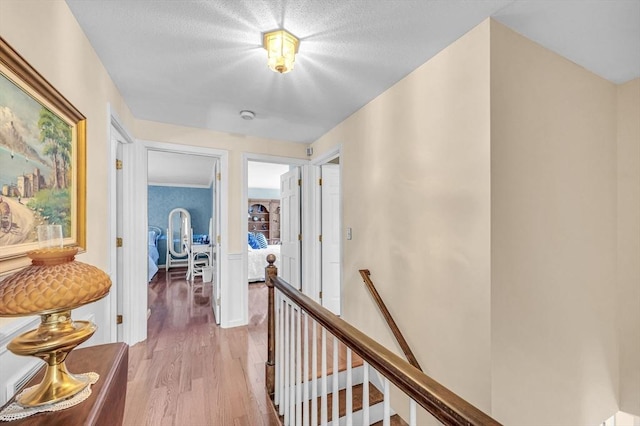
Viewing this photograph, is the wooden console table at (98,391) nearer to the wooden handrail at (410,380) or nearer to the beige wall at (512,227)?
the wooden handrail at (410,380)

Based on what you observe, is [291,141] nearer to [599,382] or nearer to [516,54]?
[516,54]

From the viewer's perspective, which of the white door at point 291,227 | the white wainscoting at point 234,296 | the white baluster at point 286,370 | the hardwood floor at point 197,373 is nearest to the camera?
the white baluster at point 286,370

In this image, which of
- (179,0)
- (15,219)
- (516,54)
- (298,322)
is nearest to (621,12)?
(516,54)

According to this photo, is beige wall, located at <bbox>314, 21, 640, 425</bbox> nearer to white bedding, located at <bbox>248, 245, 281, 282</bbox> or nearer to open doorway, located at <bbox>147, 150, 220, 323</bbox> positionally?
white bedding, located at <bbox>248, 245, 281, 282</bbox>

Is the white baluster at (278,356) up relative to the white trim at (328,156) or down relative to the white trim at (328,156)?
down

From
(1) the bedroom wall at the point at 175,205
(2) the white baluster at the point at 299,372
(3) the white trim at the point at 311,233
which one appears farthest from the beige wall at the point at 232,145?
(1) the bedroom wall at the point at 175,205

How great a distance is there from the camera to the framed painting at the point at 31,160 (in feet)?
2.95

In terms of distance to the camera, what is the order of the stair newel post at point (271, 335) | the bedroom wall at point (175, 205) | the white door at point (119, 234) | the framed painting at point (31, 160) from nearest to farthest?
1. the framed painting at point (31, 160)
2. the stair newel post at point (271, 335)
3. the white door at point (119, 234)
4. the bedroom wall at point (175, 205)

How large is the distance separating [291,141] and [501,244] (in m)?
2.83

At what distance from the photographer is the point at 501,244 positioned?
147cm

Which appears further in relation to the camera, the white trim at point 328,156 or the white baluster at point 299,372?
the white trim at point 328,156

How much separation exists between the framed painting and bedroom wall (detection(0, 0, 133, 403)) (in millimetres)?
107

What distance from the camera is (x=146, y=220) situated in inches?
112

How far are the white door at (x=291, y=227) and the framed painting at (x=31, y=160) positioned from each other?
2.62m
